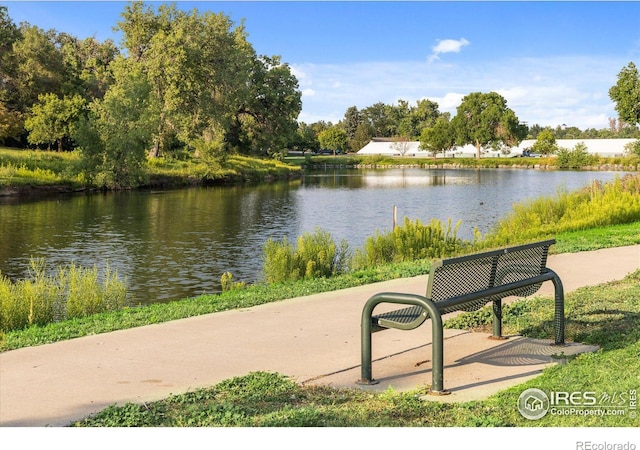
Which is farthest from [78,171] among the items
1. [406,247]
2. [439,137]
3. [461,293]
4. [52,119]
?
[439,137]

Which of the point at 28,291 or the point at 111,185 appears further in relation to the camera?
the point at 111,185

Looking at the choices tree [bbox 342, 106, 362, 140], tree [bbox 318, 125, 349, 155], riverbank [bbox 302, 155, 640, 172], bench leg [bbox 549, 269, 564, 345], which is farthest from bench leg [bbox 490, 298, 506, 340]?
tree [bbox 342, 106, 362, 140]

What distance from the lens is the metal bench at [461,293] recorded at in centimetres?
645

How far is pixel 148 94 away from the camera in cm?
6225

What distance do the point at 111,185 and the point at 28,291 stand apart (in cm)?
4624

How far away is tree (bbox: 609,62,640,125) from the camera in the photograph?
42.7 meters

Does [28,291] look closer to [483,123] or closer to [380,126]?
[483,123]

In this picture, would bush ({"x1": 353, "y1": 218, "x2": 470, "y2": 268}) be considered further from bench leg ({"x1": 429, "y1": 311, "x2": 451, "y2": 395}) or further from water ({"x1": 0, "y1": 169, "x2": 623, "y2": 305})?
bench leg ({"x1": 429, "y1": 311, "x2": 451, "y2": 395})

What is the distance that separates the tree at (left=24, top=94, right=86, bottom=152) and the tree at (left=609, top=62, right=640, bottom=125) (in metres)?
42.1

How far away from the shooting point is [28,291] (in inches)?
408

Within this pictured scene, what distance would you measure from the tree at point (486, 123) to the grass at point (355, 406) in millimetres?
140473

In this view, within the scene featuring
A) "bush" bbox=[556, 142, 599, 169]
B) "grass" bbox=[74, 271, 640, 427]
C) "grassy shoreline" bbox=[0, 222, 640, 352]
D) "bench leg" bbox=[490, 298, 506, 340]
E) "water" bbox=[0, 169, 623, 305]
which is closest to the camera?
"grass" bbox=[74, 271, 640, 427]

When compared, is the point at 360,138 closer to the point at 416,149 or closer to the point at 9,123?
the point at 416,149

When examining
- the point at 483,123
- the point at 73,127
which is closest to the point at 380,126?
the point at 483,123
